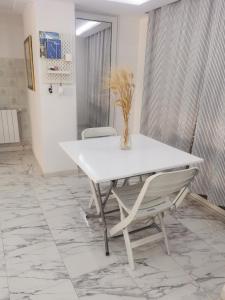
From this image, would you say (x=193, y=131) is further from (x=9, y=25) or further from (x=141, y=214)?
(x=9, y=25)

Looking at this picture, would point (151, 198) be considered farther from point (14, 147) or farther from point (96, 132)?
point (14, 147)

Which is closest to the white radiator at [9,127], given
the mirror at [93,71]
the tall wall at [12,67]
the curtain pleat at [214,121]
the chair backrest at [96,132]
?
the tall wall at [12,67]

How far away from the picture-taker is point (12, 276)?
1740mm

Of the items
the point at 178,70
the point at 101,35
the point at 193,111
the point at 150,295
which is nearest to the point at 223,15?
the point at 178,70

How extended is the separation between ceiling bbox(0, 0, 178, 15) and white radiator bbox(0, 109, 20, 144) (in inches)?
59.9

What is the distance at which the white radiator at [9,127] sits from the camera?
159 inches

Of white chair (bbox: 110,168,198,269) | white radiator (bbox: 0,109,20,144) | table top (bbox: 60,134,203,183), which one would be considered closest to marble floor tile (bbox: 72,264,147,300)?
white chair (bbox: 110,168,198,269)

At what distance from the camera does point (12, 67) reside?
4008mm

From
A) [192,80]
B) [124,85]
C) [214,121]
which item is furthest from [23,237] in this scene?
[192,80]

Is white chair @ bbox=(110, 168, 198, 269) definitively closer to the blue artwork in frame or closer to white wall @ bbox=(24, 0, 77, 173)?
white wall @ bbox=(24, 0, 77, 173)

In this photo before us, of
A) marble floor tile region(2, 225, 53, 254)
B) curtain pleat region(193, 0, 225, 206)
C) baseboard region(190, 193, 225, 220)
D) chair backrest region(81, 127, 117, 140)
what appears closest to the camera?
marble floor tile region(2, 225, 53, 254)

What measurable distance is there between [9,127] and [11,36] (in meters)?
1.44

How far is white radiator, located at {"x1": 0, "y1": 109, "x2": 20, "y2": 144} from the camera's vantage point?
4.05 meters

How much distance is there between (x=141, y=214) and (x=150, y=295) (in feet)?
1.72
